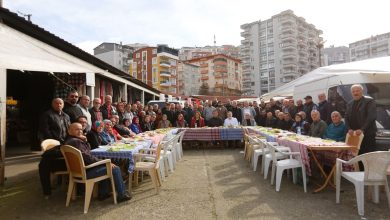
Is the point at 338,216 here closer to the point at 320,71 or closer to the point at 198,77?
the point at 320,71

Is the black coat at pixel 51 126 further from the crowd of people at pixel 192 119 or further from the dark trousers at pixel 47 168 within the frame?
the dark trousers at pixel 47 168

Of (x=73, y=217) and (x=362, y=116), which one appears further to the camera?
(x=362, y=116)

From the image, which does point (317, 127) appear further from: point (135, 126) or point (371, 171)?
point (135, 126)

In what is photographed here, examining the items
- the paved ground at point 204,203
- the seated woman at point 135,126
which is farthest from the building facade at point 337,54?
the paved ground at point 204,203

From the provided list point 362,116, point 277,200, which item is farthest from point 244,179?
point 362,116

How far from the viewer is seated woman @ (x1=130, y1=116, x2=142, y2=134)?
9397mm

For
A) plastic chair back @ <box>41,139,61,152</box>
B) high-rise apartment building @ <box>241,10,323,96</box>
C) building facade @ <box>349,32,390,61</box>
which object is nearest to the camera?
plastic chair back @ <box>41,139,61,152</box>

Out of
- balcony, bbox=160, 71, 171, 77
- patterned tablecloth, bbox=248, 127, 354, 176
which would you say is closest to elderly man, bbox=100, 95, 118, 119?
patterned tablecloth, bbox=248, 127, 354, 176

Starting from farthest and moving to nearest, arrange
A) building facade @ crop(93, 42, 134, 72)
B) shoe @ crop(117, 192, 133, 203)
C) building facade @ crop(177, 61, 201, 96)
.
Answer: building facade @ crop(177, 61, 201, 96) < building facade @ crop(93, 42, 134, 72) < shoe @ crop(117, 192, 133, 203)

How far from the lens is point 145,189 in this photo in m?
5.67

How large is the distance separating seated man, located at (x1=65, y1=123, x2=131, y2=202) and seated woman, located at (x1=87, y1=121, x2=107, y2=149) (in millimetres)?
948

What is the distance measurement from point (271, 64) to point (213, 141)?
7821 cm

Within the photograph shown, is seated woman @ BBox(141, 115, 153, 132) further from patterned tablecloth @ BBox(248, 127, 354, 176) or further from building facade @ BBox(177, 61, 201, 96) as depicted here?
building facade @ BBox(177, 61, 201, 96)

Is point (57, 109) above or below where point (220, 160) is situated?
above
